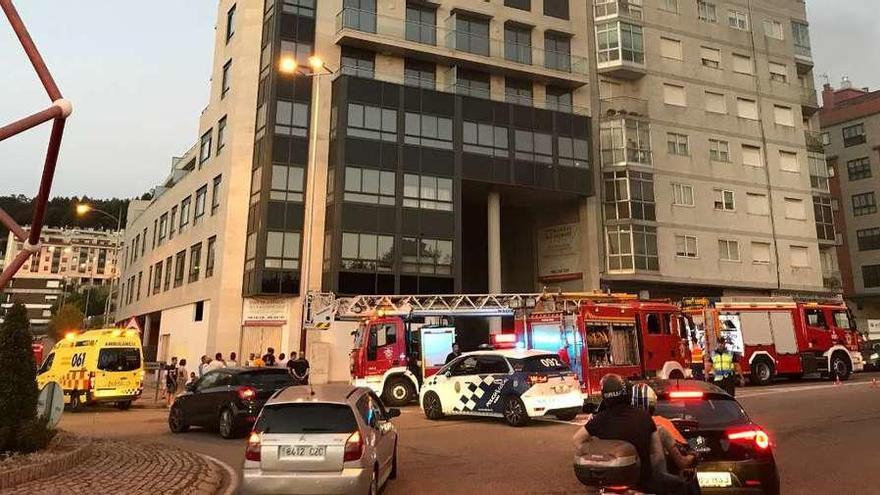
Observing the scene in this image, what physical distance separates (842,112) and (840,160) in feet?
15.5

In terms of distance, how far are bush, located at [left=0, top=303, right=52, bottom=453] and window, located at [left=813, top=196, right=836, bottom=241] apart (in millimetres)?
45971

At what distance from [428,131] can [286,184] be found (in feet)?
26.7

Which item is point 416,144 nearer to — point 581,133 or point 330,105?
point 330,105

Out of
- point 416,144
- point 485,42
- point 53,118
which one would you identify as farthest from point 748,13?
point 53,118

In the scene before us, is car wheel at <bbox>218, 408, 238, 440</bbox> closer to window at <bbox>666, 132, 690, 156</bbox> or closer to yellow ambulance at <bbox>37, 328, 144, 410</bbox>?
yellow ambulance at <bbox>37, 328, 144, 410</bbox>

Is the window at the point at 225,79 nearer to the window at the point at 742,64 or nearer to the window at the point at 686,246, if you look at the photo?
the window at the point at 686,246

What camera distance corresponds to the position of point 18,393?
912cm

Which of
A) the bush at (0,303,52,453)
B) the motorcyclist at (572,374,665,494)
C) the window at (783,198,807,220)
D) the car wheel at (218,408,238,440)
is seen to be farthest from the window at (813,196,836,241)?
the bush at (0,303,52,453)

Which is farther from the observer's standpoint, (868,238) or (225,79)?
(868,238)

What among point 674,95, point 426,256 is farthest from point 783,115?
point 426,256

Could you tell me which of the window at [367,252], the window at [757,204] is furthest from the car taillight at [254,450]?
the window at [757,204]

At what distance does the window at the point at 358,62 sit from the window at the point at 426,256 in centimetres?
939

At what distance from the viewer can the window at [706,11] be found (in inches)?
1663

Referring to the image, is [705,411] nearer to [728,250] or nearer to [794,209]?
[728,250]
